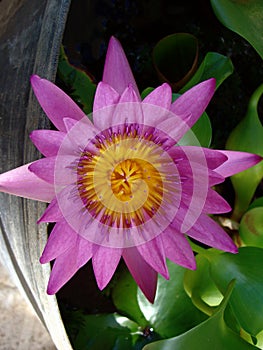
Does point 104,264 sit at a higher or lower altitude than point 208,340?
higher

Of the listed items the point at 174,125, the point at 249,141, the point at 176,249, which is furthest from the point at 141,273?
the point at 249,141

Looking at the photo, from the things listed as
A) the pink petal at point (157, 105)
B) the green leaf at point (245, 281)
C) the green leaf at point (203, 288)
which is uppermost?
the pink petal at point (157, 105)

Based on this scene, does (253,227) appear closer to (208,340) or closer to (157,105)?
(208,340)

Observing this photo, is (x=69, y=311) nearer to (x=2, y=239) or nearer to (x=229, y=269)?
(x=2, y=239)

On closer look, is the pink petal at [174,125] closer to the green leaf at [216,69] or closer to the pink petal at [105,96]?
the pink petal at [105,96]

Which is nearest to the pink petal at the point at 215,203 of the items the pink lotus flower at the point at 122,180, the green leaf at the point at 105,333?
the pink lotus flower at the point at 122,180

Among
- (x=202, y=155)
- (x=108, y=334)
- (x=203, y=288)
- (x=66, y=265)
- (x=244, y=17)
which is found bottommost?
(x=108, y=334)
